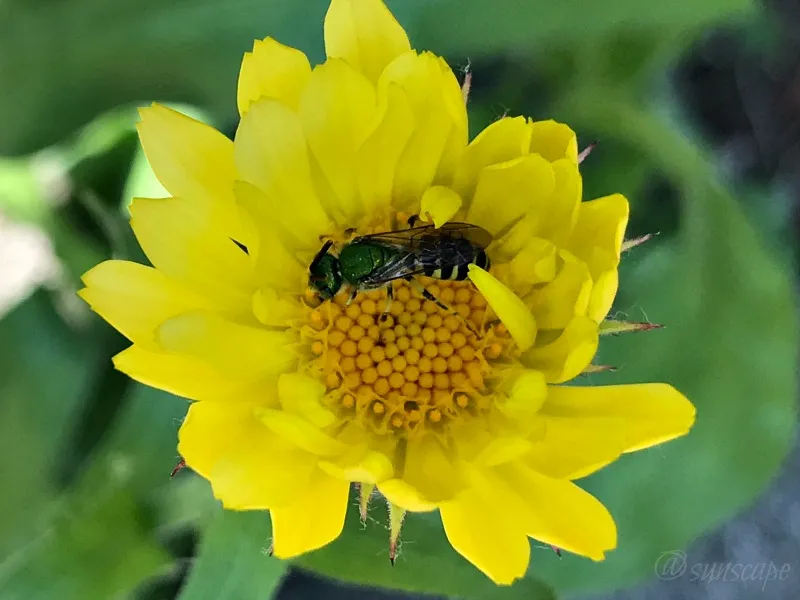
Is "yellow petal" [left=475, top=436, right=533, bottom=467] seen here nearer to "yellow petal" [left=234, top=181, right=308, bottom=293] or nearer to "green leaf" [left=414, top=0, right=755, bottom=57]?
"yellow petal" [left=234, top=181, right=308, bottom=293]

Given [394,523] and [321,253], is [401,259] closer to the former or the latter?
[321,253]

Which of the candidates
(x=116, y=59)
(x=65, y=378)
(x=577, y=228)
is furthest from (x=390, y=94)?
(x=65, y=378)

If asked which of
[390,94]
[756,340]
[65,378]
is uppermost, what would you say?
[390,94]

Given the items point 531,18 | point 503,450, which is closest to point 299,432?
point 503,450

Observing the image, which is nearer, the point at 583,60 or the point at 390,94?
the point at 390,94

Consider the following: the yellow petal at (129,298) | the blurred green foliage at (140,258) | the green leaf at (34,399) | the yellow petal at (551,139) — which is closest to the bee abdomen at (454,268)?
the yellow petal at (551,139)

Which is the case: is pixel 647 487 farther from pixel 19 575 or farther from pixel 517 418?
pixel 19 575

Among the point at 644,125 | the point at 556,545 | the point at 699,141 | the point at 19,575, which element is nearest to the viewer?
the point at 556,545
